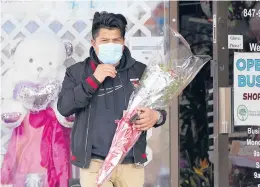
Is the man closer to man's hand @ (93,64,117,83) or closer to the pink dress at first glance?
man's hand @ (93,64,117,83)

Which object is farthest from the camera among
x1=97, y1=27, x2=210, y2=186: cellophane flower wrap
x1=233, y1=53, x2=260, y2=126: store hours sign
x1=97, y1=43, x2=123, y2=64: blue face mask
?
x1=233, y1=53, x2=260, y2=126: store hours sign

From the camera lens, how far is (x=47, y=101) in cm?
391

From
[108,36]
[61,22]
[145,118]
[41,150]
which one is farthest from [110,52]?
[41,150]

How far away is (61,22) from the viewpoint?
155 inches

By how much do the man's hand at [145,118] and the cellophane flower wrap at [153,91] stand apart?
0.10 ft

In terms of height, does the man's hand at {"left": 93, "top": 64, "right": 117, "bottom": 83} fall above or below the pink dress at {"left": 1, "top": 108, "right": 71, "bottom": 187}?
above

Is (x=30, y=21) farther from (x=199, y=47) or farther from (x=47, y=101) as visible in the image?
(x=199, y=47)

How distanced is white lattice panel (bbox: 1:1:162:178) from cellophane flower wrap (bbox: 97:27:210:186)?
2.75 feet

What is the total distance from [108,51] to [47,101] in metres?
1.07

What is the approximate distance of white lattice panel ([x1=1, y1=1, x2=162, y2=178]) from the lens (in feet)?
12.9

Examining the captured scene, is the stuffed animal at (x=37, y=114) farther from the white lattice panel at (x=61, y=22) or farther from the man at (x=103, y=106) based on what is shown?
the man at (x=103, y=106)

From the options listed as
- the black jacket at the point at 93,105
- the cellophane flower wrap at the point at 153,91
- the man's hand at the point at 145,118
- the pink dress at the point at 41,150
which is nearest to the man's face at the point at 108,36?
the black jacket at the point at 93,105

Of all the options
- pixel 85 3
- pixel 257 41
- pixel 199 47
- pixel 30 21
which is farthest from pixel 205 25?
pixel 30 21

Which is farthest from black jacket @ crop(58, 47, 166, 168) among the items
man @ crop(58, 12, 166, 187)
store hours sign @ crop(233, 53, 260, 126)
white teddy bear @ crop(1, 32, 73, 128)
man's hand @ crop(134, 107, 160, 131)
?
store hours sign @ crop(233, 53, 260, 126)
